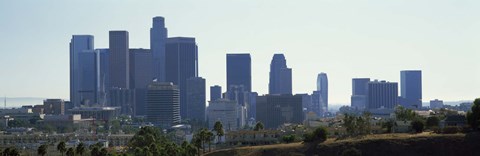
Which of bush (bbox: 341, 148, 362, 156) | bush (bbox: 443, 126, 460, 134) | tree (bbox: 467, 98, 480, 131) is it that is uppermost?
tree (bbox: 467, 98, 480, 131)

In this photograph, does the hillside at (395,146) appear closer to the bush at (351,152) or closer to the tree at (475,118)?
the bush at (351,152)

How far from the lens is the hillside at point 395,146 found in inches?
3723

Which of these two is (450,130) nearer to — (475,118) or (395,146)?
(475,118)

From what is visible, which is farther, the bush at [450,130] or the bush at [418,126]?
the bush at [418,126]

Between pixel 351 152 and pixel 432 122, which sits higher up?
pixel 432 122

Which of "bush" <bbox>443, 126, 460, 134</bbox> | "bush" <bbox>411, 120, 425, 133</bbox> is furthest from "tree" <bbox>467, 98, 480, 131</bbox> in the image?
"bush" <bbox>411, 120, 425, 133</bbox>

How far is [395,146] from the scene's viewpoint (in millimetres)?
96312

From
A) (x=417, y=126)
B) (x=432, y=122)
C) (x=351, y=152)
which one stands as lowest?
(x=351, y=152)

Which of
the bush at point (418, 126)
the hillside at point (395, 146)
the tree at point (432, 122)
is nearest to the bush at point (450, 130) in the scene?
the hillside at point (395, 146)

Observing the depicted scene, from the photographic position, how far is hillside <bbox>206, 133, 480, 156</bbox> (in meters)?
94.6

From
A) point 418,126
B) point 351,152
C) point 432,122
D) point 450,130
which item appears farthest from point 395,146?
point 432,122

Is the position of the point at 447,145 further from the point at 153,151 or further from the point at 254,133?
the point at 254,133

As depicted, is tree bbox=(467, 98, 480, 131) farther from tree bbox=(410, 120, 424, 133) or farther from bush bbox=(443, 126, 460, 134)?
tree bbox=(410, 120, 424, 133)

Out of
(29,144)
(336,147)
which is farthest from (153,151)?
(29,144)
